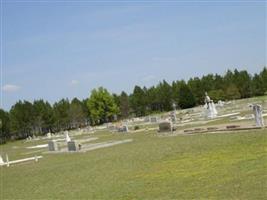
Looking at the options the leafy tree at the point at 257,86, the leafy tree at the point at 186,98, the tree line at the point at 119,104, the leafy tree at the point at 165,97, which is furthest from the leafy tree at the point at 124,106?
the leafy tree at the point at 257,86

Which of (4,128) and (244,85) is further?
(244,85)

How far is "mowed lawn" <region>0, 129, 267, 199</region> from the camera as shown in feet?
40.2

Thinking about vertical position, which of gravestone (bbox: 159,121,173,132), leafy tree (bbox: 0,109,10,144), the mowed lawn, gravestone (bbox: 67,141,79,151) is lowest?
the mowed lawn

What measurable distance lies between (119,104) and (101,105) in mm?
11355

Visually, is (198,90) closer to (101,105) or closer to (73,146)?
(101,105)

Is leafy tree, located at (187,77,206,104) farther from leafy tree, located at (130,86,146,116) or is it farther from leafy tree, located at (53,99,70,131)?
leafy tree, located at (53,99,70,131)

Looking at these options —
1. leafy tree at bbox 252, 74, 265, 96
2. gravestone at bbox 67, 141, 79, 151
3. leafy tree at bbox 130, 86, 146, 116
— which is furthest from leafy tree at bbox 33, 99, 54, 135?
gravestone at bbox 67, 141, 79, 151

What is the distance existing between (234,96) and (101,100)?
97.3ft

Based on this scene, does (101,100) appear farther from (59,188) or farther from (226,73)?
(59,188)

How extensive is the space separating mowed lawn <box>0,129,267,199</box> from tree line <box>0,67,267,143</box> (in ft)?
254

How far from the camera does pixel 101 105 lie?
103125 millimetres

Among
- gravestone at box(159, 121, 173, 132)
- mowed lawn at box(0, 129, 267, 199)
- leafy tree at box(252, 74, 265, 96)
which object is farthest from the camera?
leafy tree at box(252, 74, 265, 96)

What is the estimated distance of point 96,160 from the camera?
24547 millimetres

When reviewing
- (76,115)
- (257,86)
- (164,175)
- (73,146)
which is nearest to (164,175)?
(164,175)
